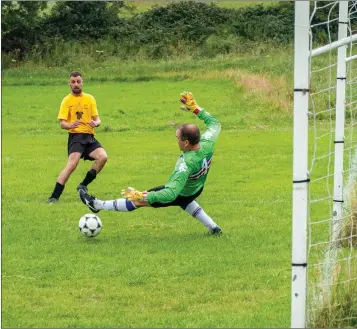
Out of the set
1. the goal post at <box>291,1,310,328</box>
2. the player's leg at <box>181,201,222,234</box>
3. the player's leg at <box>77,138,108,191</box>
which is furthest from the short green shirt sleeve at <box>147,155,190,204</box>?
the goal post at <box>291,1,310,328</box>

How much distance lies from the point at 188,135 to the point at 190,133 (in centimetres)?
4

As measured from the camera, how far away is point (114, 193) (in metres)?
15.6

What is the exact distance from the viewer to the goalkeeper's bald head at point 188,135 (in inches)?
424

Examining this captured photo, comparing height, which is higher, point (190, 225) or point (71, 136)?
point (71, 136)

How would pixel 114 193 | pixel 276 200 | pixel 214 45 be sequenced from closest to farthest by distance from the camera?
pixel 276 200
pixel 114 193
pixel 214 45

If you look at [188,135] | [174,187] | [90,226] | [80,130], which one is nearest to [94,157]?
[80,130]

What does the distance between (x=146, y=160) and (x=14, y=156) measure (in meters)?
3.10

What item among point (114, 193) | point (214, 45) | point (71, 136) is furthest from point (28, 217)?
Result: point (214, 45)

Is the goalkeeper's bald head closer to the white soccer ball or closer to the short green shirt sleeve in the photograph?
the short green shirt sleeve

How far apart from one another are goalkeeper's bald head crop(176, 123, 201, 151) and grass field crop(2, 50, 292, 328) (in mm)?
1136

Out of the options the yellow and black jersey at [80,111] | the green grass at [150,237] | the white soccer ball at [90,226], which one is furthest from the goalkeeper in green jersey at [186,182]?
the yellow and black jersey at [80,111]

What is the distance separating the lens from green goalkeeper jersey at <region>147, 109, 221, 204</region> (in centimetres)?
1048

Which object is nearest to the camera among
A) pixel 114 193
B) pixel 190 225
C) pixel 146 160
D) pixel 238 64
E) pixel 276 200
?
pixel 190 225

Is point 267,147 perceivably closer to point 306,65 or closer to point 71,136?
point 71,136
